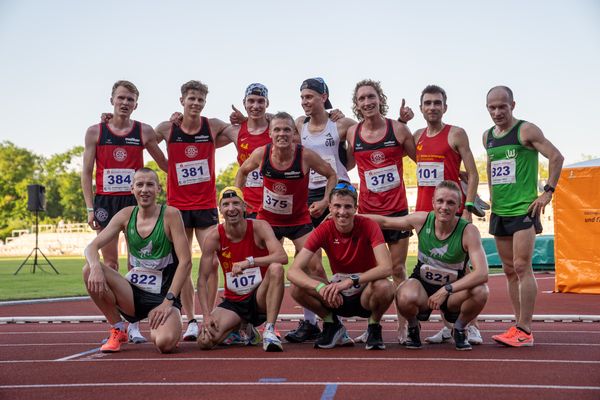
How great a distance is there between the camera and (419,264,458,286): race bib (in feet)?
17.5

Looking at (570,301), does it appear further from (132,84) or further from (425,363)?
(132,84)

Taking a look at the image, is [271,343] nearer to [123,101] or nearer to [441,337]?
[441,337]

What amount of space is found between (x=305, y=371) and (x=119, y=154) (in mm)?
2948

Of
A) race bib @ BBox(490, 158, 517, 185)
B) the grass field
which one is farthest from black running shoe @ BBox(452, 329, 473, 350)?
the grass field

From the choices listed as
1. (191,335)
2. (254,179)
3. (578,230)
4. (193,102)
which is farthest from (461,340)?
(578,230)

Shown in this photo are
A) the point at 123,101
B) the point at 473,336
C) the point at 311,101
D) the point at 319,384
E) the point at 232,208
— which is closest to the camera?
the point at 319,384

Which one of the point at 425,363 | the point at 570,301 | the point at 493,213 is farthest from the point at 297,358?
the point at 570,301

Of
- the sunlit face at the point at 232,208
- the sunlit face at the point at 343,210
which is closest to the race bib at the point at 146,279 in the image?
the sunlit face at the point at 232,208

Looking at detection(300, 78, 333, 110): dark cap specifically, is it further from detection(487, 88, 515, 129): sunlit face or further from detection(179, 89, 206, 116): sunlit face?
detection(487, 88, 515, 129): sunlit face

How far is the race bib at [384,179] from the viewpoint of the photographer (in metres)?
5.91

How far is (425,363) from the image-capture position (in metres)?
4.65

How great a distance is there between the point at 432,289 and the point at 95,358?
8.11 feet

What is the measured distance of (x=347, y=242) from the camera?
17.6ft

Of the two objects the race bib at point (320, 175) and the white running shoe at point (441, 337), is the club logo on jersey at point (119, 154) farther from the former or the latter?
the white running shoe at point (441, 337)
